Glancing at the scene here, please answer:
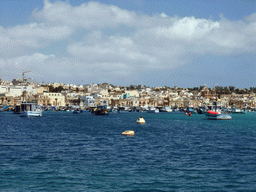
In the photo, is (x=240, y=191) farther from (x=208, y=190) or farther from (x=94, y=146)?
(x=94, y=146)

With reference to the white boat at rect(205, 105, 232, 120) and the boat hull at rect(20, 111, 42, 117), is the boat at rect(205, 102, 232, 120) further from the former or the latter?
the boat hull at rect(20, 111, 42, 117)

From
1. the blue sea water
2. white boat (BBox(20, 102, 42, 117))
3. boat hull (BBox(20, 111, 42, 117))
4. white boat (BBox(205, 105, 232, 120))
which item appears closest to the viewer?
the blue sea water

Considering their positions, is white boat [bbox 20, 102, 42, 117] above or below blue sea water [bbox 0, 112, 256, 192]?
above

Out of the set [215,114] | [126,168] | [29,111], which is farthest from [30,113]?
[126,168]

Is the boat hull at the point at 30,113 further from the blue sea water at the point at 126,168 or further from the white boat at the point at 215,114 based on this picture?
the blue sea water at the point at 126,168

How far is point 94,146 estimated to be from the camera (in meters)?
36.9

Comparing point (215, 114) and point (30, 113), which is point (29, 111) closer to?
point (30, 113)

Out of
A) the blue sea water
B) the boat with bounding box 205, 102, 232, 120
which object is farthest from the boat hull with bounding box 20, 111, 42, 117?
the blue sea water

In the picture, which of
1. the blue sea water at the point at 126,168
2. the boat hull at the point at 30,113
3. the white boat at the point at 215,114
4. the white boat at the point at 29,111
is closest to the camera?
the blue sea water at the point at 126,168

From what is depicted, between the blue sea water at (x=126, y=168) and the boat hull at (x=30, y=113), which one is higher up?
the boat hull at (x=30, y=113)

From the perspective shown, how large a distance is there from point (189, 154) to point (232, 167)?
6.18 meters

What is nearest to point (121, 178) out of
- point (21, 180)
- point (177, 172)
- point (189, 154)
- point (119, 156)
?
point (177, 172)

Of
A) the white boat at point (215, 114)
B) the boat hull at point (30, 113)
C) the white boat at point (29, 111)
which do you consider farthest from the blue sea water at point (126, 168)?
the white boat at point (29, 111)

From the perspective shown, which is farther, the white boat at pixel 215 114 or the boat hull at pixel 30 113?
the boat hull at pixel 30 113
